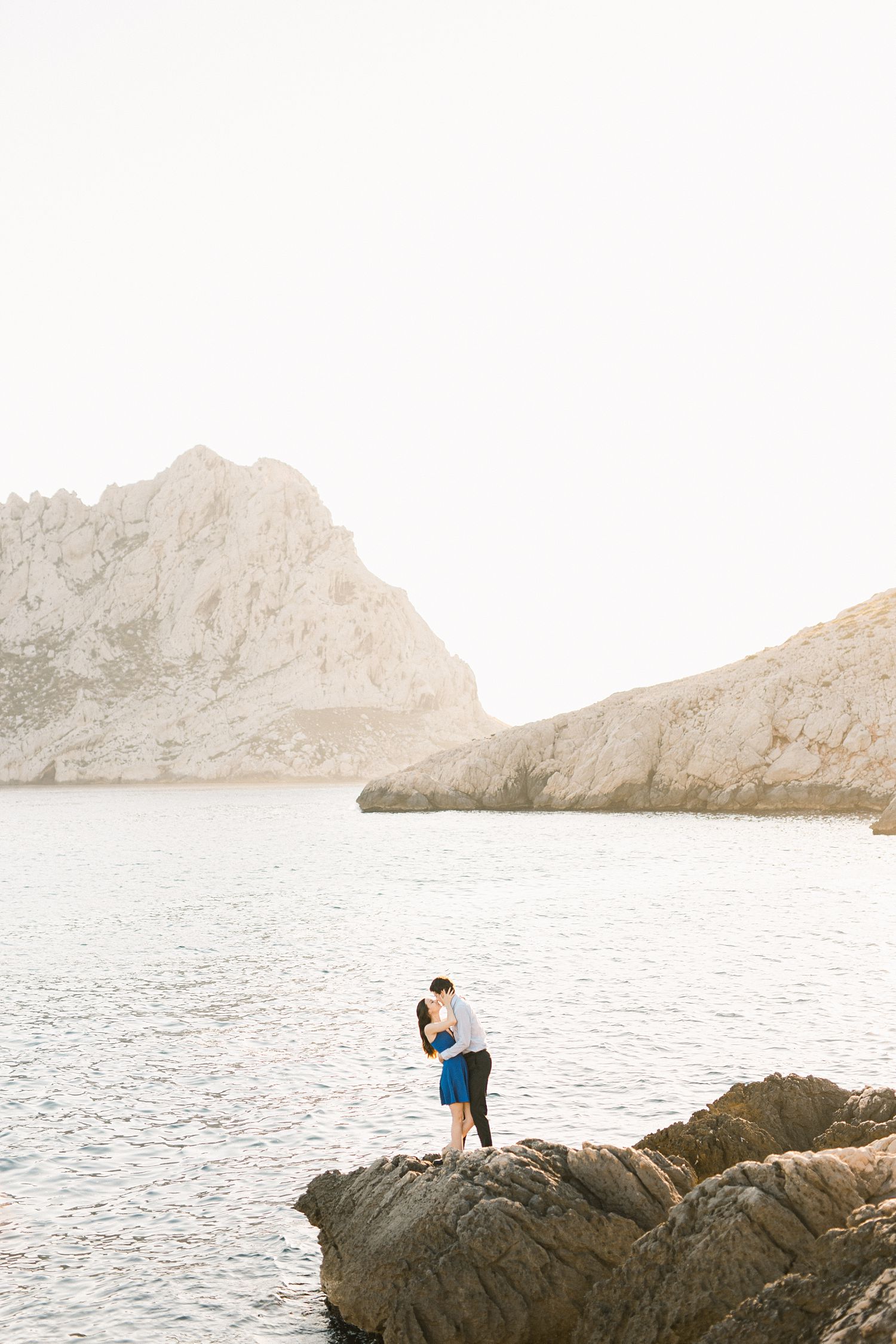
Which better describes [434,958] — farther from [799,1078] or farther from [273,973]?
[799,1078]

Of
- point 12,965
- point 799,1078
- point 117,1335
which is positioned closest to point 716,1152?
point 799,1078

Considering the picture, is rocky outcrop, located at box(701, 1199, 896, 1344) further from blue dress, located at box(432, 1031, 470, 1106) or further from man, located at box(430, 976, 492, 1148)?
blue dress, located at box(432, 1031, 470, 1106)

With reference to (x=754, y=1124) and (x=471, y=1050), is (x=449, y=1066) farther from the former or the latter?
(x=754, y=1124)

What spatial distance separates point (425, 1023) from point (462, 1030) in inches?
17.4

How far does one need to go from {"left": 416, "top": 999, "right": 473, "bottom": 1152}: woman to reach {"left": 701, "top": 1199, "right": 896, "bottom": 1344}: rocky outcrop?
527cm

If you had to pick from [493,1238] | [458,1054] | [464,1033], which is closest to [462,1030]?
[464,1033]

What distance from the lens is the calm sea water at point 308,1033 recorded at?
35.8 feet

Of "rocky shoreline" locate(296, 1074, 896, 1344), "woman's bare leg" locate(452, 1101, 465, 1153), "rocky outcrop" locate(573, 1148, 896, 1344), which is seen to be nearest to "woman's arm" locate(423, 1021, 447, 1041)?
"woman's bare leg" locate(452, 1101, 465, 1153)

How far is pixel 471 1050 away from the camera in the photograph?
12.7m

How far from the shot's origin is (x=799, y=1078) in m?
12.9

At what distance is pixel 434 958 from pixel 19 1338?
19712mm

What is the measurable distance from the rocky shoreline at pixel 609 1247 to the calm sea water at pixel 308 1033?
2.95ft

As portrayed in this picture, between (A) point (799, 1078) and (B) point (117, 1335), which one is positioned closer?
(B) point (117, 1335)

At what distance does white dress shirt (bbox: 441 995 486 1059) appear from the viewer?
41.1 feet
